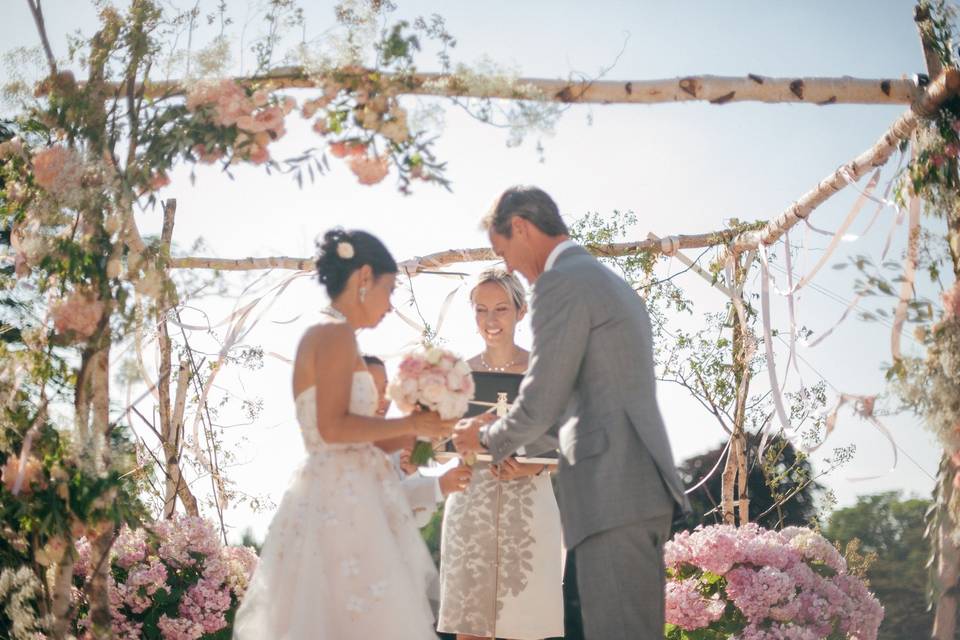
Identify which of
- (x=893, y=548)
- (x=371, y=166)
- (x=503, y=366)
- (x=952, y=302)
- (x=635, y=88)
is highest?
(x=635, y=88)

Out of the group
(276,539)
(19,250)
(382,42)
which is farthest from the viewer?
(19,250)

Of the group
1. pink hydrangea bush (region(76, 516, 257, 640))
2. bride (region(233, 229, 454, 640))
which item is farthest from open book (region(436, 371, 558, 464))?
pink hydrangea bush (region(76, 516, 257, 640))

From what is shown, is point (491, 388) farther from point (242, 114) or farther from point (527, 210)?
point (242, 114)

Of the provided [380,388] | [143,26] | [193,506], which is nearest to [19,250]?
[143,26]

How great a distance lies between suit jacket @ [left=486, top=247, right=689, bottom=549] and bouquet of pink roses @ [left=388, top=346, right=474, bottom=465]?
0.81 feet

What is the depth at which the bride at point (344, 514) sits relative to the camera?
3924 mm

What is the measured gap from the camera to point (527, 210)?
450 cm

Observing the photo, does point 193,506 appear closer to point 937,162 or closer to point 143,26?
point 143,26

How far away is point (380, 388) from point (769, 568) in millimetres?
2624

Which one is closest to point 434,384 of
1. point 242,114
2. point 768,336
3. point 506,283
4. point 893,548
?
point 242,114

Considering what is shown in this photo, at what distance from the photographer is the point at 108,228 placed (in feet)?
15.1

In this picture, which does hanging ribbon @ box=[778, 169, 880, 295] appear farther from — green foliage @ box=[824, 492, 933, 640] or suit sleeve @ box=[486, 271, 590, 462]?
green foliage @ box=[824, 492, 933, 640]

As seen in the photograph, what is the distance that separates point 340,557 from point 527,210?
163 cm

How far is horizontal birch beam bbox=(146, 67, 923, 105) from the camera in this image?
451cm
